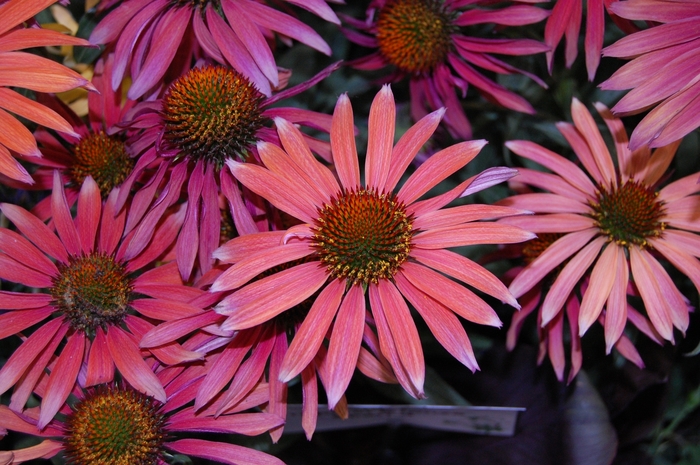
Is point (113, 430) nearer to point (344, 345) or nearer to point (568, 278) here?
point (344, 345)

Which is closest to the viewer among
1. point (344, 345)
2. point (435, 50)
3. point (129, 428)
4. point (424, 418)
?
Result: point (344, 345)

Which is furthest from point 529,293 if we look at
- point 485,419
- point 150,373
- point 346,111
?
point 150,373

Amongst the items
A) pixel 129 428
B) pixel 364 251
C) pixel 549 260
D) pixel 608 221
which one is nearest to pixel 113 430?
pixel 129 428

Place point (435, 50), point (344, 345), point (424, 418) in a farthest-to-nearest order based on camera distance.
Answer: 1. point (435, 50)
2. point (424, 418)
3. point (344, 345)

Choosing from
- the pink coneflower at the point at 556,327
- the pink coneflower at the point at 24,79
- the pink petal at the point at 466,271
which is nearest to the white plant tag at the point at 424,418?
the pink coneflower at the point at 556,327

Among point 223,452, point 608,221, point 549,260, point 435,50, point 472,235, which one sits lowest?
point 223,452

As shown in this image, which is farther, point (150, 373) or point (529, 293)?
point (529, 293)

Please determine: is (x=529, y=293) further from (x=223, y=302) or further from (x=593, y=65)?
(x=223, y=302)

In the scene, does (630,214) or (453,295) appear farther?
(630,214)
